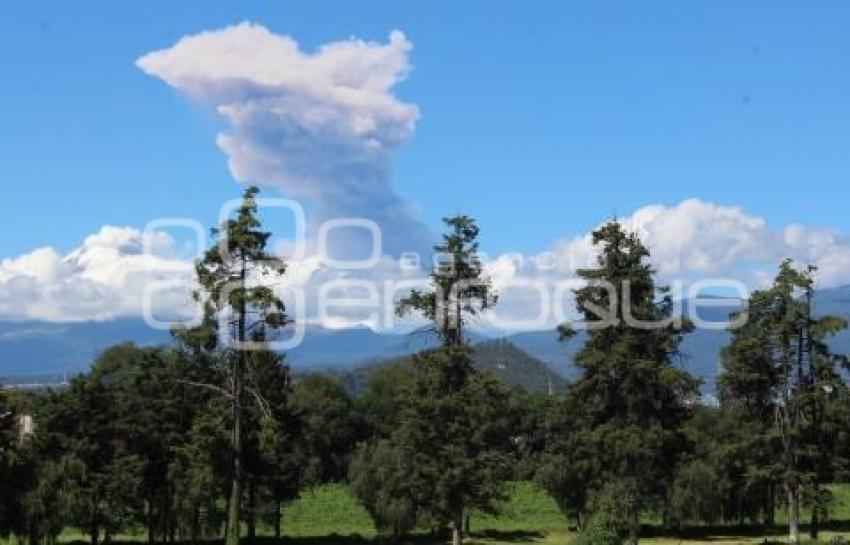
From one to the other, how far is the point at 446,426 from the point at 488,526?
35830 millimetres

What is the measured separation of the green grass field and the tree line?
2744 millimetres

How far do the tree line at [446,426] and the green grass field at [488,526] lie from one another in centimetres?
274

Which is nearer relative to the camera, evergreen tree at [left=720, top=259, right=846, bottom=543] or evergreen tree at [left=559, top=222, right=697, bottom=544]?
evergreen tree at [left=559, top=222, right=697, bottom=544]

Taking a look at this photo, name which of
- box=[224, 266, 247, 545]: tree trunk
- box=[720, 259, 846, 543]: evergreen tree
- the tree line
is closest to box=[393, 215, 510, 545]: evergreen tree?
the tree line

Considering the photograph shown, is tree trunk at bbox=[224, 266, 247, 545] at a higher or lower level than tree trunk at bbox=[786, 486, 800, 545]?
higher

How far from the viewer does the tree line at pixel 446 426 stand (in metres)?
39.6

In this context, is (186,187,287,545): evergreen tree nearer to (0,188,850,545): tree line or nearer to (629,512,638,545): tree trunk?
(0,188,850,545): tree line

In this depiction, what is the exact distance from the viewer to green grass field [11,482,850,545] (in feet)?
207

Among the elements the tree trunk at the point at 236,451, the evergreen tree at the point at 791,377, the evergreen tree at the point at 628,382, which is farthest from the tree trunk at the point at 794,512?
the tree trunk at the point at 236,451

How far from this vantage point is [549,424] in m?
65.4

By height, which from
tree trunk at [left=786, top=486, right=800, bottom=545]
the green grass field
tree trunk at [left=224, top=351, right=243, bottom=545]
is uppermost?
tree trunk at [left=224, top=351, right=243, bottom=545]

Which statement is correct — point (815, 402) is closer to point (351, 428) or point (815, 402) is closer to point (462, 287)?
point (462, 287)

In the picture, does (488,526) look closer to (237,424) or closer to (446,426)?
(446,426)

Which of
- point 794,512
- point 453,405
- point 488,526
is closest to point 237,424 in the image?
point 453,405
